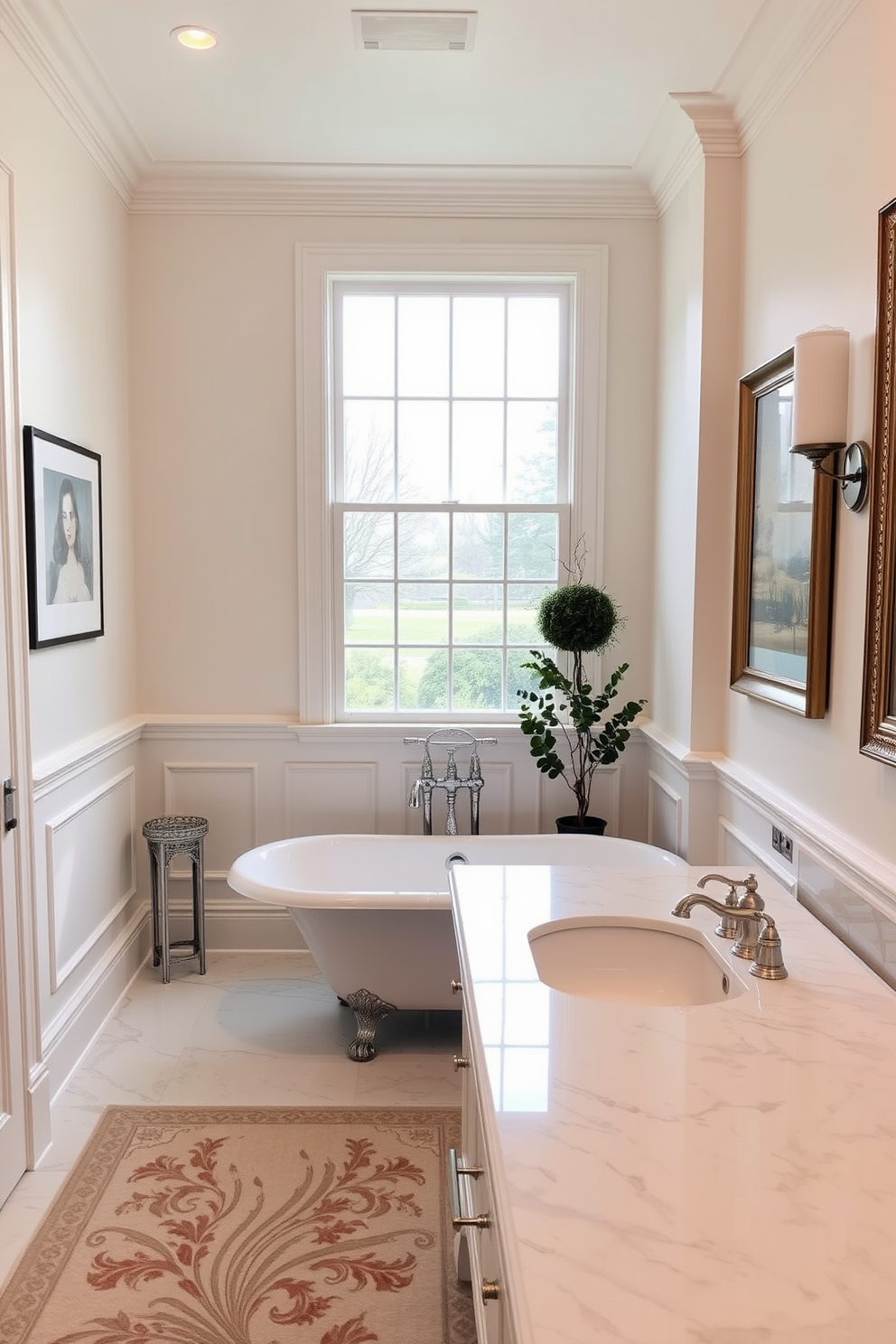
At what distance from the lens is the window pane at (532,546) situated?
3.93 meters

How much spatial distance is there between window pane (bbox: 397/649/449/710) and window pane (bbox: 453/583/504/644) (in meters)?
0.16

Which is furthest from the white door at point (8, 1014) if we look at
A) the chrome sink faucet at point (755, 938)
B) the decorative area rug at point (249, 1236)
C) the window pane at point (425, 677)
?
the window pane at point (425, 677)

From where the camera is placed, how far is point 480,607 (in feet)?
13.0

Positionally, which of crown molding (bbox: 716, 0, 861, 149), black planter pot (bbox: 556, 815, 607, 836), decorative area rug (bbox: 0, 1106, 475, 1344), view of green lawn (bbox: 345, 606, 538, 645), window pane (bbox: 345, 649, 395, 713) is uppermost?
crown molding (bbox: 716, 0, 861, 149)

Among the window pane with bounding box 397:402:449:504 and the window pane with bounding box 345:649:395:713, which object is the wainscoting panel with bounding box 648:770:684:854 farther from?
the window pane with bounding box 397:402:449:504

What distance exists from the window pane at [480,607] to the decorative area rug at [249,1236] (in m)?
1.85

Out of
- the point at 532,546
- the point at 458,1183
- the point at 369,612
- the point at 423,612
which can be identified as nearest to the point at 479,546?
the point at 532,546

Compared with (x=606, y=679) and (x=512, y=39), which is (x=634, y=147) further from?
(x=606, y=679)

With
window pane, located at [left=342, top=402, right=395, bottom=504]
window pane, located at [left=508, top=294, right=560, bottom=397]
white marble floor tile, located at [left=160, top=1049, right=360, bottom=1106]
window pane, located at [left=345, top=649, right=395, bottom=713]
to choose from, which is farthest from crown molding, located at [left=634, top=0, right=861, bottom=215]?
white marble floor tile, located at [left=160, top=1049, right=360, bottom=1106]

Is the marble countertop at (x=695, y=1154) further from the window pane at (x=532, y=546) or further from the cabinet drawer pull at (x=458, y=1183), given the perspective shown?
the window pane at (x=532, y=546)

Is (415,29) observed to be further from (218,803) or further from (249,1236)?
(249,1236)

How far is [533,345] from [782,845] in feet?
7.48

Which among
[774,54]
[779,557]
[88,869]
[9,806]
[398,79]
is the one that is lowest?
[88,869]

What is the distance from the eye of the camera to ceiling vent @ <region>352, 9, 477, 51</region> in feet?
8.43
